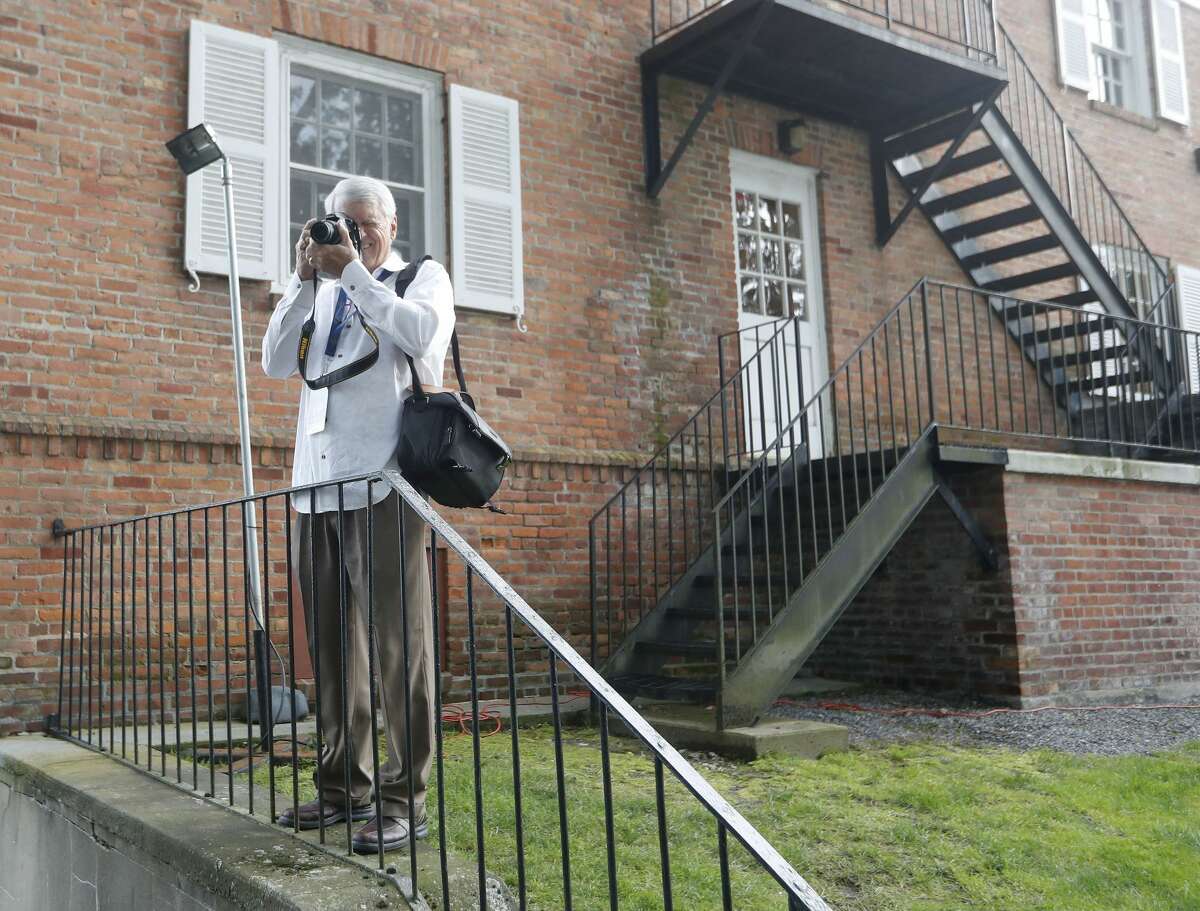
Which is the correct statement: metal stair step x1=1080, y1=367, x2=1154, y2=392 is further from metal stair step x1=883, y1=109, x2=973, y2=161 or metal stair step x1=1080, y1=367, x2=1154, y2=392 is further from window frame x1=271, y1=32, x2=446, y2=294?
window frame x1=271, y1=32, x2=446, y2=294

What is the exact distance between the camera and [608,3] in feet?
26.2

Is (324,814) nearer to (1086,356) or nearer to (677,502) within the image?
(677,502)

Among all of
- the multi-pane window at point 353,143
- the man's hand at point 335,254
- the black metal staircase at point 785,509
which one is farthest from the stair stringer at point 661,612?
the man's hand at point 335,254

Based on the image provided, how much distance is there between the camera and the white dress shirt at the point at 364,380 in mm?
2855

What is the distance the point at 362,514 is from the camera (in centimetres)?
300

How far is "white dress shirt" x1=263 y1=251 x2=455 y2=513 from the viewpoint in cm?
286

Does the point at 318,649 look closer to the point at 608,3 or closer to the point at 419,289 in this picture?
the point at 419,289

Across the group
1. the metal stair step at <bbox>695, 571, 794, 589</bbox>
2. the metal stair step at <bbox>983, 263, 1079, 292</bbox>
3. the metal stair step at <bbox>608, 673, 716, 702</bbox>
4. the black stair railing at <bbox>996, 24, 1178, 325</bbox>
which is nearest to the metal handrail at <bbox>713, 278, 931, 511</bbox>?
the metal stair step at <bbox>695, 571, 794, 589</bbox>

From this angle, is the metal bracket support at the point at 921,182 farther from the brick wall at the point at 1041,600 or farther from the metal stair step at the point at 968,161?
the brick wall at the point at 1041,600

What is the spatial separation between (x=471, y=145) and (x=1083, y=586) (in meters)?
4.87

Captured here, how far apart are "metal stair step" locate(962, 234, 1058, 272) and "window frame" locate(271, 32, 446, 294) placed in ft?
16.4

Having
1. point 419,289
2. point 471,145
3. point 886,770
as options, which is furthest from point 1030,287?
point 419,289

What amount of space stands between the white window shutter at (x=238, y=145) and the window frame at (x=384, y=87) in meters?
0.07

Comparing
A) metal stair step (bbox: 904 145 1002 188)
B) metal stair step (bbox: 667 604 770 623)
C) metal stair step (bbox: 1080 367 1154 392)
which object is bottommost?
metal stair step (bbox: 667 604 770 623)
